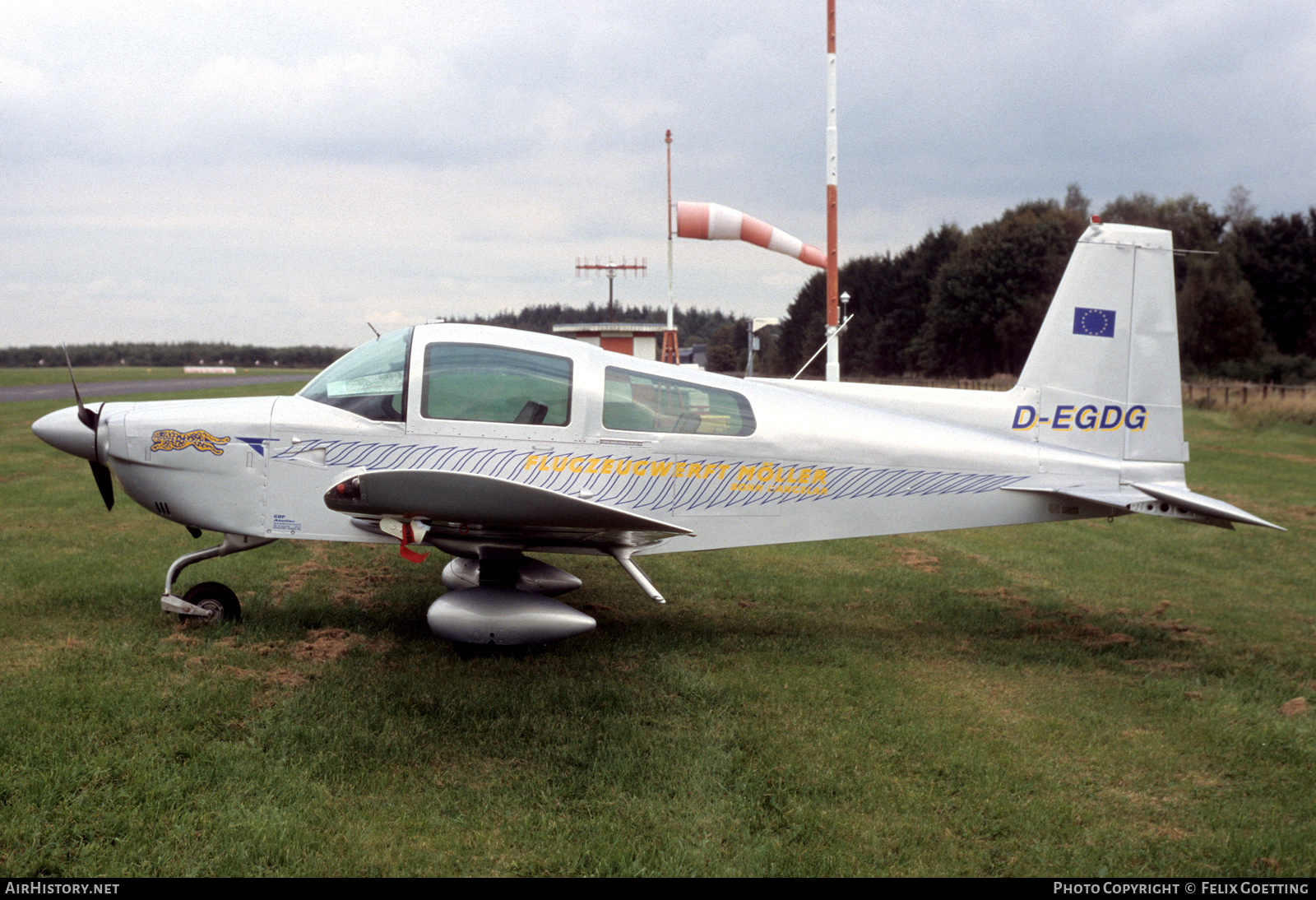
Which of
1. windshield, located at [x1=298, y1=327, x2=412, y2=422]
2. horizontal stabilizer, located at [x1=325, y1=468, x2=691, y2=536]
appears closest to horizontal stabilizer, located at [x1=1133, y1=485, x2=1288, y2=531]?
horizontal stabilizer, located at [x1=325, y1=468, x2=691, y2=536]

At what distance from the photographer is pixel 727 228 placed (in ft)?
48.0

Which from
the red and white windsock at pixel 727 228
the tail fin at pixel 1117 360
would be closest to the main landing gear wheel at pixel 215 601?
the tail fin at pixel 1117 360

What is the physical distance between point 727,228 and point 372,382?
10234 millimetres

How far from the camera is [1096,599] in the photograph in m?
7.47

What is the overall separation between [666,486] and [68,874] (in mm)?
3570

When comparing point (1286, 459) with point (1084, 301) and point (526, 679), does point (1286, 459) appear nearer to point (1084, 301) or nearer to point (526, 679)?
point (1084, 301)

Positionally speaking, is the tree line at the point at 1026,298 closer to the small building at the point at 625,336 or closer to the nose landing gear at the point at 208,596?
the small building at the point at 625,336

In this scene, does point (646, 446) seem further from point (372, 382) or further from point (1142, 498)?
point (1142, 498)

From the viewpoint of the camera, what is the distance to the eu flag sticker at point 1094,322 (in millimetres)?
6070

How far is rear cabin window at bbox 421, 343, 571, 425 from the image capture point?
17.6 feet

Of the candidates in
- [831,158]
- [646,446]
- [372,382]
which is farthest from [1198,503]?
[831,158]

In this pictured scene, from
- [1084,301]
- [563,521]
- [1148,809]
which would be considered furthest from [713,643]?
[1084,301]

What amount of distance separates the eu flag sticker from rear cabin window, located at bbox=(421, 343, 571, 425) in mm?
3687

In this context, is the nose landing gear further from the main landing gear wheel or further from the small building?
the small building
